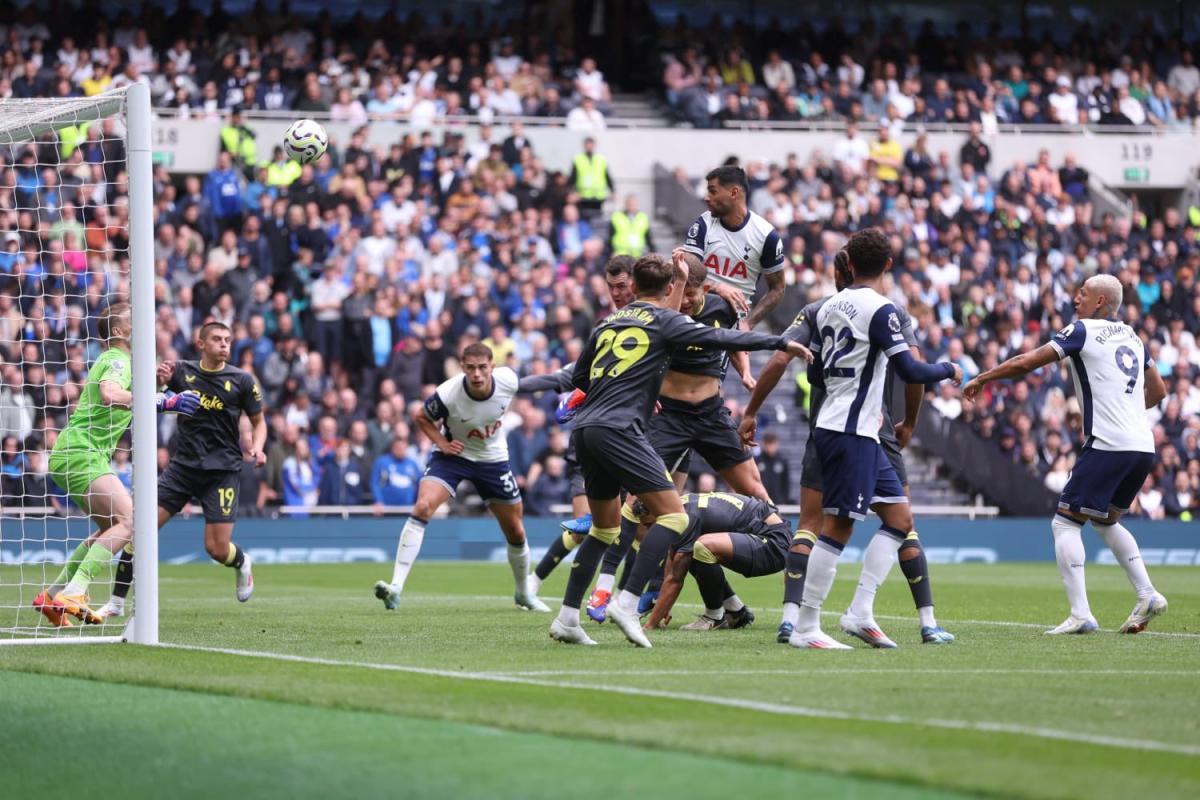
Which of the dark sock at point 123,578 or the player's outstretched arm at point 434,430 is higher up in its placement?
the player's outstretched arm at point 434,430

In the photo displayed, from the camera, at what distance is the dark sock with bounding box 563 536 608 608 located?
1044cm

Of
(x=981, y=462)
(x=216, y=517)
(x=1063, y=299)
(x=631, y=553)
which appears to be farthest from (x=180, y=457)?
(x=1063, y=299)

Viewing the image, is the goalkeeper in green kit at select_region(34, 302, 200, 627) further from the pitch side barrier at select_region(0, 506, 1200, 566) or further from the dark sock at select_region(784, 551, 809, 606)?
the pitch side barrier at select_region(0, 506, 1200, 566)

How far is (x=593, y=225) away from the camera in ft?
95.6

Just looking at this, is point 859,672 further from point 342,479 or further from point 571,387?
point 342,479

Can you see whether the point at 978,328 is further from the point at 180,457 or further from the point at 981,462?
the point at 180,457

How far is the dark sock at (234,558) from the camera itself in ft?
47.0

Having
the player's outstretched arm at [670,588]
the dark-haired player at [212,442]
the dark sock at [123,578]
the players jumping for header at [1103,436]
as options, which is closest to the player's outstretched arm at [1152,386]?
the players jumping for header at [1103,436]

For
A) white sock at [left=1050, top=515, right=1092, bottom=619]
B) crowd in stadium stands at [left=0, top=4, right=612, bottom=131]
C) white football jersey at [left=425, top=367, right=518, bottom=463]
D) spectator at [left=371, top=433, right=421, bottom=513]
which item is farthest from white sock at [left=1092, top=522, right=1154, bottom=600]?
crowd in stadium stands at [left=0, top=4, right=612, bottom=131]

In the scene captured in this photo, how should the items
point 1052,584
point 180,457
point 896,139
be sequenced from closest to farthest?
point 180,457 < point 1052,584 < point 896,139

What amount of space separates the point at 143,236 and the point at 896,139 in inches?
938

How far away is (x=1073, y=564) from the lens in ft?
38.9

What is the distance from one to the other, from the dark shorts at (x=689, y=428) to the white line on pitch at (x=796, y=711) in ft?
11.1

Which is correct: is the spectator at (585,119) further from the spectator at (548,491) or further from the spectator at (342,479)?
the spectator at (342,479)
